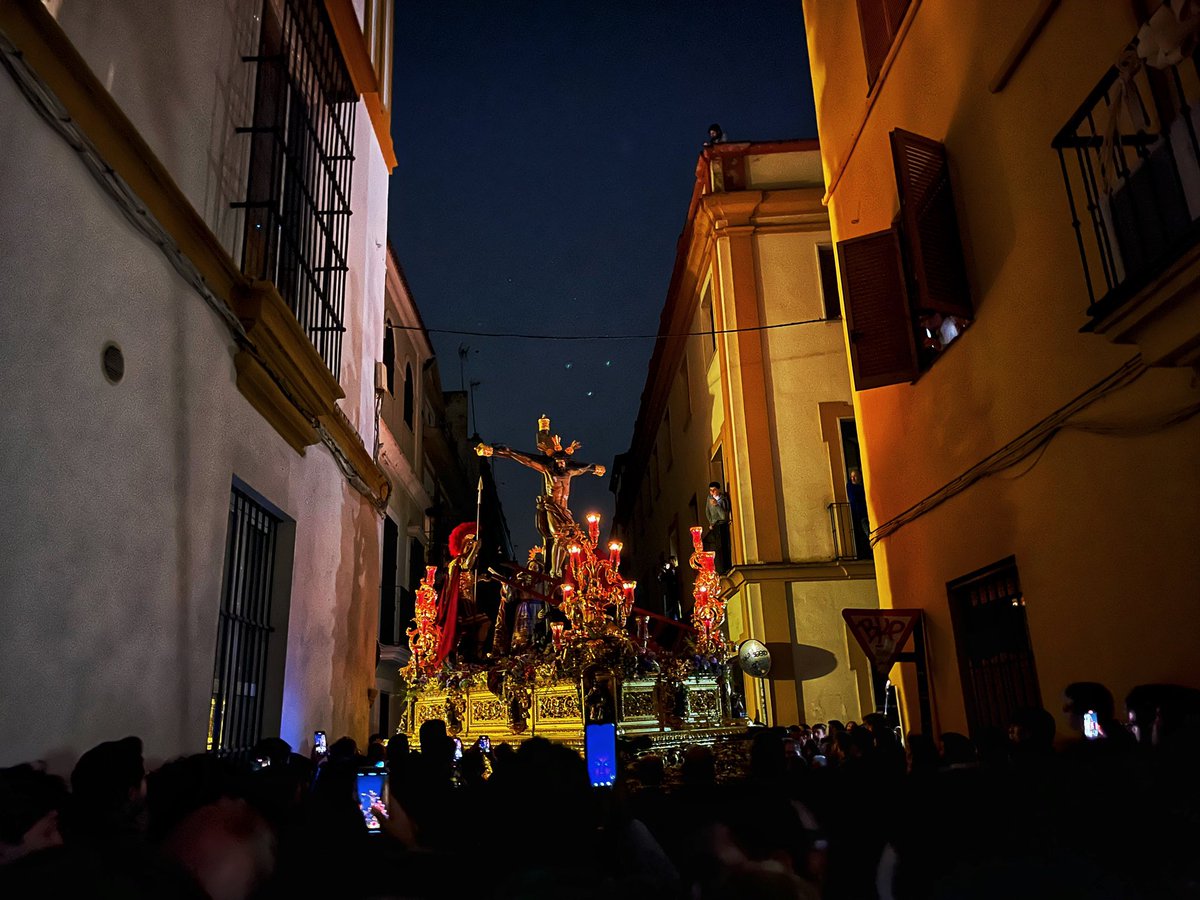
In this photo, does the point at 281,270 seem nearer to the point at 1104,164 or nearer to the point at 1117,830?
the point at 1104,164

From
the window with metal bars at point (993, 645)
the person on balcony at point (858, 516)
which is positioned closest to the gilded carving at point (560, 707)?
the window with metal bars at point (993, 645)

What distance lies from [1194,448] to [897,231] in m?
4.59

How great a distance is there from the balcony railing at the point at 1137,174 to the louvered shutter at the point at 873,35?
4519 mm

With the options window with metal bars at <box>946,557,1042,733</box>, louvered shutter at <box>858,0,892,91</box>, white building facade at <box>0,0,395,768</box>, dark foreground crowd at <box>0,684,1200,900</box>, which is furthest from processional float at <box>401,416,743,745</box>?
dark foreground crowd at <box>0,684,1200,900</box>

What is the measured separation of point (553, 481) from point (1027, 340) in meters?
8.94

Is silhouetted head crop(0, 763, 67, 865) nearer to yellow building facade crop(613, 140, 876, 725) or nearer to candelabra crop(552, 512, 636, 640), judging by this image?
candelabra crop(552, 512, 636, 640)

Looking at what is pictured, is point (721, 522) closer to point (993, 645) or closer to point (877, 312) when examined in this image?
point (877, 312)

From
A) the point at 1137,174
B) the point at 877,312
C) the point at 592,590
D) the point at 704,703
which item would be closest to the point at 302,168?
the point at 877,312

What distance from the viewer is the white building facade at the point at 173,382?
438 cm

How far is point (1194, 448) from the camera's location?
522 centimetres

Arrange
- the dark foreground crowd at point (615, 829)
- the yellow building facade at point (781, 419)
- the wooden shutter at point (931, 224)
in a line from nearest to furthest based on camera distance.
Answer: the dark foreground crowd at point (615, 829)
the wooden shutter at point (931, 224)
the yellow building facade at point (781, 419)

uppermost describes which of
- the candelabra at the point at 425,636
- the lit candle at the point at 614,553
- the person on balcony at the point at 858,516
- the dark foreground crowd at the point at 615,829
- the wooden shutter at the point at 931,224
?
the wooden shutter at the point at 931,224

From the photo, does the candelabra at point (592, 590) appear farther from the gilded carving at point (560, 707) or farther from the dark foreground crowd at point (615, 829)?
the dark foreground crowd at point (615, 829)

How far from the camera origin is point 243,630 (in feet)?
24.7
